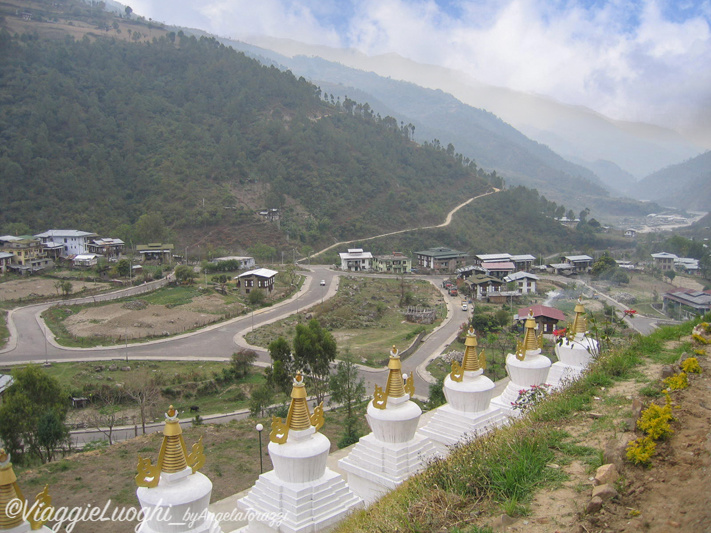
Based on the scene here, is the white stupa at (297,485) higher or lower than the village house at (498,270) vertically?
higher

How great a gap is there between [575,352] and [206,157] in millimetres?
69691

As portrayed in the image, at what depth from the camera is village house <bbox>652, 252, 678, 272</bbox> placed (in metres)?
61.6

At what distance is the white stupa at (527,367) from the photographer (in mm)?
11555

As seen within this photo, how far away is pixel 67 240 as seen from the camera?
172 ft

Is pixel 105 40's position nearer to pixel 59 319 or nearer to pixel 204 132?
pixel 204 132

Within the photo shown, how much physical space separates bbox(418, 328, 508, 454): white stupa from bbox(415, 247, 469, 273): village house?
51205mm

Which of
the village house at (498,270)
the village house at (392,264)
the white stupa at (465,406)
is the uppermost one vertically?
the white stupa at (465,406)

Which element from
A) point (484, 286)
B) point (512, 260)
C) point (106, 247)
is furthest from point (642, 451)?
point (512, 260)

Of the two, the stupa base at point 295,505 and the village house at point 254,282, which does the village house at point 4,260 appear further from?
the stupa base at point 295,505

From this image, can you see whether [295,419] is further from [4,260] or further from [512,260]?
[512,260]

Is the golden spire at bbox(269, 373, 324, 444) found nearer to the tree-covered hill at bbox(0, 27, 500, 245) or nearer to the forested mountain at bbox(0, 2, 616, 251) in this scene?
the forested mountain at bbox(0, 2, 616, 251)

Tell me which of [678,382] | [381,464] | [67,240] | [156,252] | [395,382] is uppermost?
[678,382]

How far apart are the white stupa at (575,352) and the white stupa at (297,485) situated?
6.48 m

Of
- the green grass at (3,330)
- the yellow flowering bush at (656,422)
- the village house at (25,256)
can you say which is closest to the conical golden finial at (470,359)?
the yellow flowering bush at (656,422)
